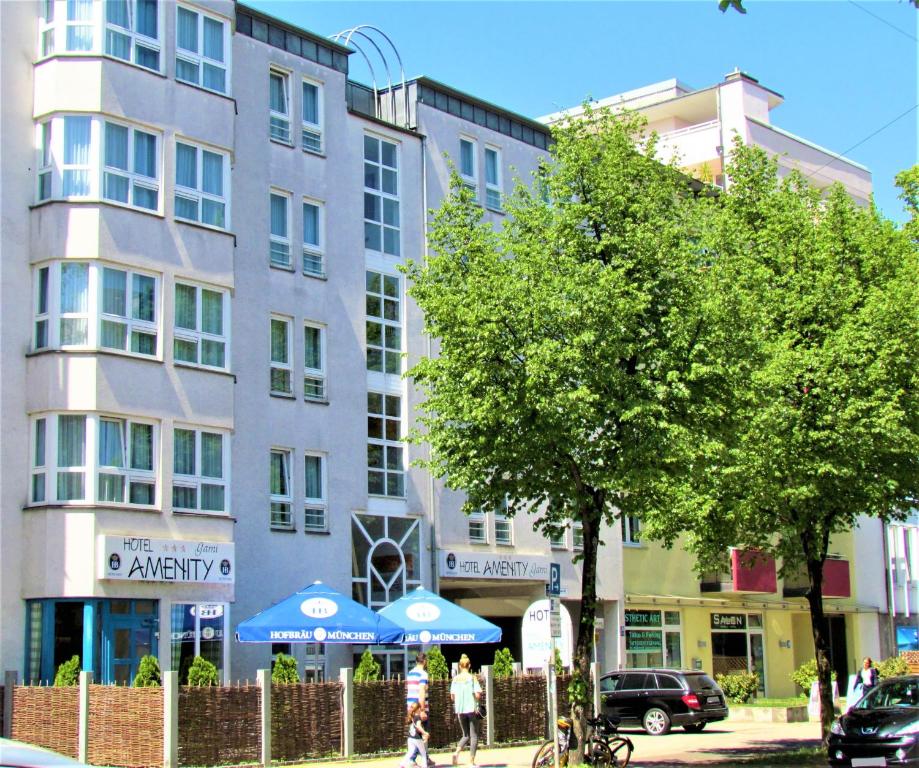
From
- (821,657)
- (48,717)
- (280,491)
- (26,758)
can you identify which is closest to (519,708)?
(821,657)

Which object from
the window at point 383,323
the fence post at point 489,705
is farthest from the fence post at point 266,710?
the window at point 383,323

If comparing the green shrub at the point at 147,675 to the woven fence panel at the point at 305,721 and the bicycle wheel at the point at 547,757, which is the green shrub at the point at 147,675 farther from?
the bicycle wheel at the point at 547,757

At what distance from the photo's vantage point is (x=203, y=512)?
1101 inches

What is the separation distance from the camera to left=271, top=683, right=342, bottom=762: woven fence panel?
75.3 ft

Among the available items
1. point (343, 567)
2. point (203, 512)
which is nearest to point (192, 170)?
point (203, 512)

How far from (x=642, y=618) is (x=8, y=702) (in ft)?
75.7

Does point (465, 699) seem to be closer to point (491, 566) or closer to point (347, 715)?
point (347, 715)

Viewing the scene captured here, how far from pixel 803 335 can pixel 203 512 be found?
12.5 m

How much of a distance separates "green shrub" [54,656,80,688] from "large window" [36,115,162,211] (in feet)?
30.1

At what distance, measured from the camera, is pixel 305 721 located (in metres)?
23.4

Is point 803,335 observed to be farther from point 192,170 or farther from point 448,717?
point 192,170

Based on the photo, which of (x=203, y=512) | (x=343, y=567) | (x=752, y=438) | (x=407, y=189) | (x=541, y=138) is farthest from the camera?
(x=541, y=138)

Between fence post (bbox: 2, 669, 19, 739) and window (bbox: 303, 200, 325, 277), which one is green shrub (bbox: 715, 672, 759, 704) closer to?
window (bbox: 303, 200, 325, 277)

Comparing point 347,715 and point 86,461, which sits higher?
point 86,461
